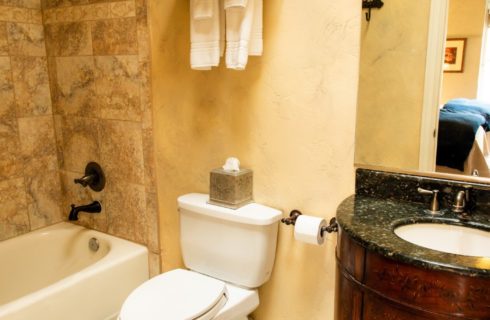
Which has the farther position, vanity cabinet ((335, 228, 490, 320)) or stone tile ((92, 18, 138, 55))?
stone tile ((92, 18, 138, 55))

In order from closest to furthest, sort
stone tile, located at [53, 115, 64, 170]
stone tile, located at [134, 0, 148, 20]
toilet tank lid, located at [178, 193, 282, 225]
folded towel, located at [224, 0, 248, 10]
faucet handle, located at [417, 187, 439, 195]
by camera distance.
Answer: faucet handle, located at [417, 187, 439, 195] → folded towel, located at [224, 0, 248, 10] → toilet tank lid, located at [178, 193, 282, 225] → stone tile, located at [134, 0, 148, 20] → stone tile, located at [53, 115, 64, 170]

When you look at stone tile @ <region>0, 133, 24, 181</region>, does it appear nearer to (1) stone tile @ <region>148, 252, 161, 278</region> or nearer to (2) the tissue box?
(1) stone tile @ <region>148, 252, 161, 278</region>

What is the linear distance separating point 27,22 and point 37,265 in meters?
1.33

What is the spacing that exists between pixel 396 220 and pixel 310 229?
33cm

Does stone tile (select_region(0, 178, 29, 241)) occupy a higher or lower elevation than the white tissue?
lower

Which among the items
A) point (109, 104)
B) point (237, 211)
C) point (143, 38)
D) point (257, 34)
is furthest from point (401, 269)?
point (109, 104)

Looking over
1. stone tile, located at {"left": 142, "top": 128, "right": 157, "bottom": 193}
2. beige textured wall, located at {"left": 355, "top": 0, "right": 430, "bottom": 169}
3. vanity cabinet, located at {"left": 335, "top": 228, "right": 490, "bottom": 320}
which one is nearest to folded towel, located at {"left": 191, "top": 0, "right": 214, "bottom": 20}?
beige textured wall, located at {"left": 355, "top": 0, "right": 430, "bottom": 169}

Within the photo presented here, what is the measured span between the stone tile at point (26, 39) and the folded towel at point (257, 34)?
4.51 feet

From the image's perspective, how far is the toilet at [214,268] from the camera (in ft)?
4.76

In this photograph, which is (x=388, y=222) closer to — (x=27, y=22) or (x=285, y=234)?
(x=285, y=234)

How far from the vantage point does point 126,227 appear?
6.97 feet

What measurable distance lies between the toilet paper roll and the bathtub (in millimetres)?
942

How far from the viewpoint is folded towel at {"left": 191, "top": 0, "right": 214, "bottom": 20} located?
1.47 m

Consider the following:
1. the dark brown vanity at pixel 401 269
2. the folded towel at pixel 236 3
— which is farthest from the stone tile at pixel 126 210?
the dark brown vanity at pixel 401 269
